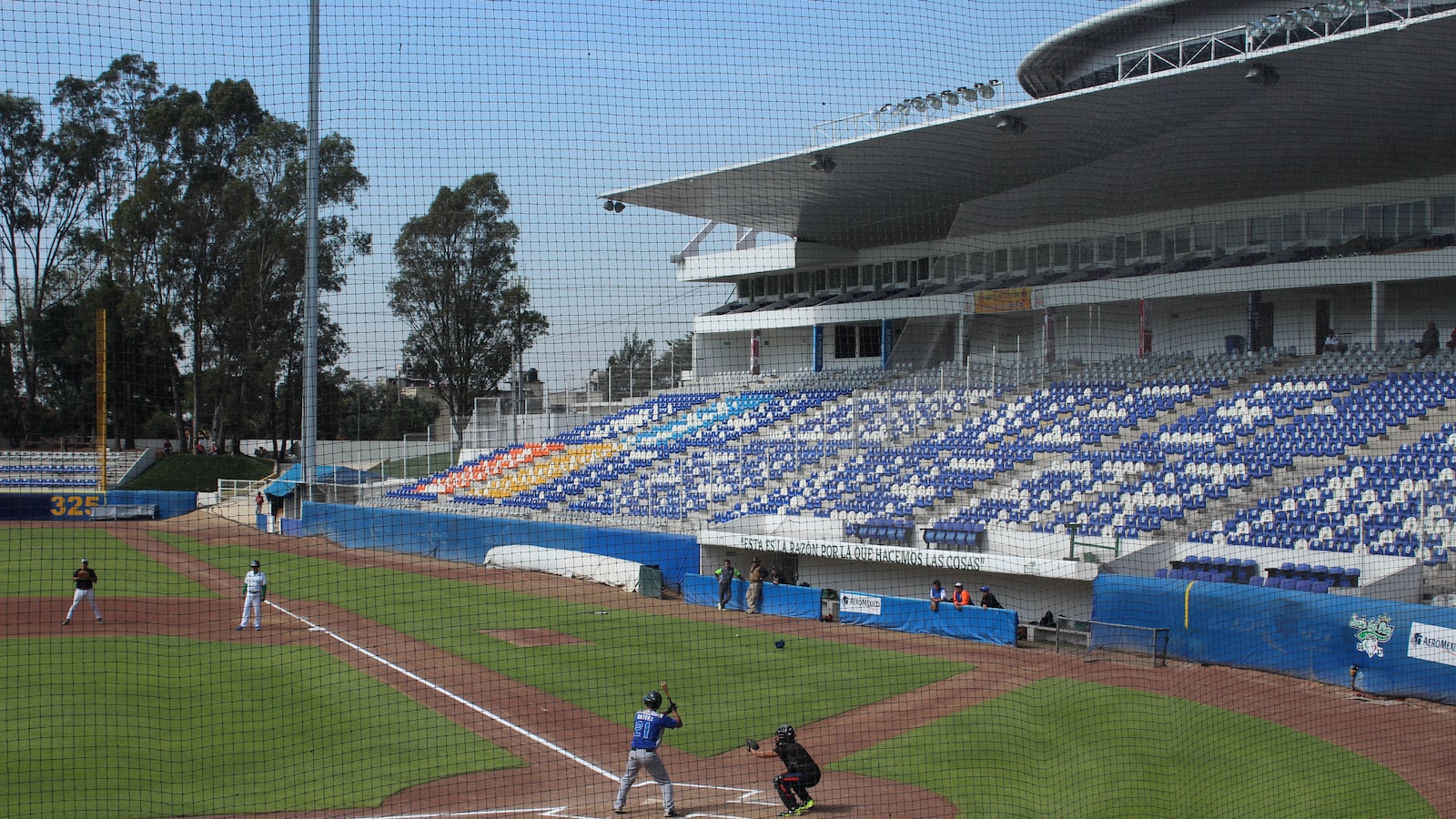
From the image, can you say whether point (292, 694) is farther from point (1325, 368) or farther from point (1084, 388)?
point (1325, 368)

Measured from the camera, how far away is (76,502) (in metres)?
31.3

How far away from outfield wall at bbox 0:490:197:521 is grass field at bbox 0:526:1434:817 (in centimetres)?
1916

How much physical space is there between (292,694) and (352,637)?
3.25 m

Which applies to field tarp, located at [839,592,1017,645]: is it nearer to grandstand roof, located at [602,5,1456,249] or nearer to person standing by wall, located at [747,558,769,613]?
person standing by wall, located at [747,558,769,613]

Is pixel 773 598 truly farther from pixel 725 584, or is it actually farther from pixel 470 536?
pixel 470 536

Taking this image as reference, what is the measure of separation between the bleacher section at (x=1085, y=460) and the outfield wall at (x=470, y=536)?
2.87ft

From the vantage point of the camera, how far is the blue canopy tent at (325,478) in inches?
1133

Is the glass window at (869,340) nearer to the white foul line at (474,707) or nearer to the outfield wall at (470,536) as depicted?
the outfield wall at (470,536)

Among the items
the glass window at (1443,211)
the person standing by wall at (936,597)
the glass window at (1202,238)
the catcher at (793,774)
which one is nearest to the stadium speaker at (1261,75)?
the glass window at (1202,238)

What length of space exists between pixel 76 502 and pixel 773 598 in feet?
79.4

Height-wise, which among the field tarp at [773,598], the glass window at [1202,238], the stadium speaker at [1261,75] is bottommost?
the field tarp at [773,598]

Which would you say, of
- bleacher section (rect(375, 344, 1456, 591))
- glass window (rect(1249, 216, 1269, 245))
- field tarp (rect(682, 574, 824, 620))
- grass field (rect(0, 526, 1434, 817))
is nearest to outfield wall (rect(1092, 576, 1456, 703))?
bleacher section (rect(375, 344, 1456, 591))

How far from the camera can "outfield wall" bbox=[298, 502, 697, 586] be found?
20.1 m

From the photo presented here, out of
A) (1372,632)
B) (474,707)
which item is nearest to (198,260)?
(474,707)
